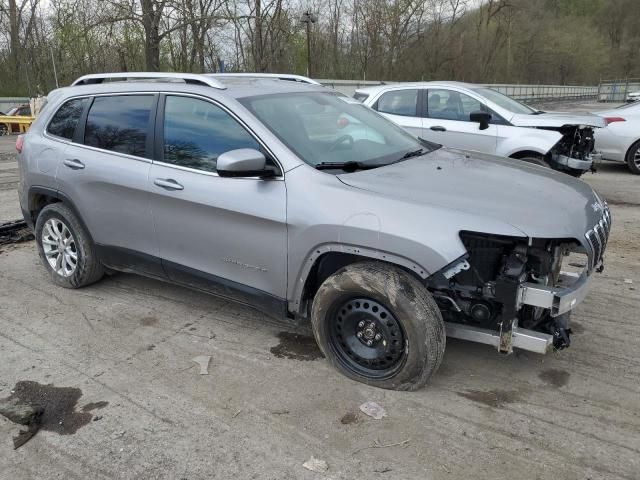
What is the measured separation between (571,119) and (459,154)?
15.2 feet

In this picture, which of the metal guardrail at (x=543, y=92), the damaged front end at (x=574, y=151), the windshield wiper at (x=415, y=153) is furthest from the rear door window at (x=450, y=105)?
the metal guardrail at (x=543, y=92)

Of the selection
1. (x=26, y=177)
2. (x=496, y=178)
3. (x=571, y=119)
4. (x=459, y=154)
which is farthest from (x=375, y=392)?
(x=571, y=119)

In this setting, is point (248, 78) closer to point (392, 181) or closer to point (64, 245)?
point (392, 181)

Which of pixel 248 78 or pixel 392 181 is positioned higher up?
pixel 248 78

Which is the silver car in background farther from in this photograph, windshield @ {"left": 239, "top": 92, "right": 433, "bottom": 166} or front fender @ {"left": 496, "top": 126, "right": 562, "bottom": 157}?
windshield @ {"left": 239, "top": 92, "right": 433, "bottom": 166}

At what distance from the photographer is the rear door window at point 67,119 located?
4566 millimetres

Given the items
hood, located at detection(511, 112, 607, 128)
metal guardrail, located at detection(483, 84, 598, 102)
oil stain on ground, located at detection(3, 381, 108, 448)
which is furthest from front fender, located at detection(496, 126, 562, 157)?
metal guardrail, located at detection(483, 84, 598, 102)

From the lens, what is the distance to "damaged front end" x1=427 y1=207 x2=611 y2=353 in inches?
113

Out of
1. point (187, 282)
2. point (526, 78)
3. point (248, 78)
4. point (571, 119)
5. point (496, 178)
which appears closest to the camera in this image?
point (496, 178)

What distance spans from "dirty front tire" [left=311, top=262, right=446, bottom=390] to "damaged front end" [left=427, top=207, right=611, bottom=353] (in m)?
0.19

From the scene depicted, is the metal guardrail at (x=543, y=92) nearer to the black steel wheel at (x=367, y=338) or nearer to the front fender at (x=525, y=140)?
the front fender at (x=525, y=140)

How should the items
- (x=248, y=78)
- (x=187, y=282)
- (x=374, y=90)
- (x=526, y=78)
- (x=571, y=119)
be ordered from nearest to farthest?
(x=187, y=282), (x=248, y=78), (x=571, y=119), (x=374, y=90), (x=526, y=78)

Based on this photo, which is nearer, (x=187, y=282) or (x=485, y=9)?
(x=187, y=282)

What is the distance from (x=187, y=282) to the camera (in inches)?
157
